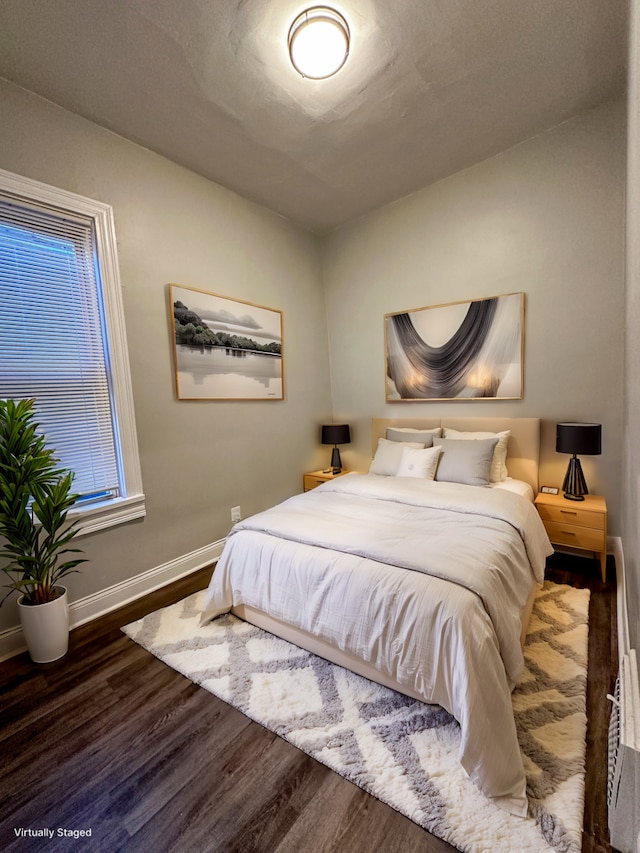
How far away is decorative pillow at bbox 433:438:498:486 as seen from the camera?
8.80 feet

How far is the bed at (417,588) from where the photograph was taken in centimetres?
120

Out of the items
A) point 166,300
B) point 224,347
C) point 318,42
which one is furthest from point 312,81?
point 224,347

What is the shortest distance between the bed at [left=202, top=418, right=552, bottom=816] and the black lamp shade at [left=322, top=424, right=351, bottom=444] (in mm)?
1118

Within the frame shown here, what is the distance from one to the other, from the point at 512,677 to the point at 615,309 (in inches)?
99.2

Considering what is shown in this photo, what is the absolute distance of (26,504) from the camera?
1756 mm

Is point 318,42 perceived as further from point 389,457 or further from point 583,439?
point 583,439

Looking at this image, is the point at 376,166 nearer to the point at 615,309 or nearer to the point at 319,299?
the point at 319,299

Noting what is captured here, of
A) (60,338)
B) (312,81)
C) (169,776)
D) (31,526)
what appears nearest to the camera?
(169,776)

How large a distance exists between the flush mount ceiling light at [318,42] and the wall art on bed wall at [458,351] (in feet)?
6.40

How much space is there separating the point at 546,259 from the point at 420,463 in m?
1.86

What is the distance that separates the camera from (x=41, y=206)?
201 centimetres

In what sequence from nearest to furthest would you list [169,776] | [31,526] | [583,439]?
[169,776] → [31,526] → [583,439]

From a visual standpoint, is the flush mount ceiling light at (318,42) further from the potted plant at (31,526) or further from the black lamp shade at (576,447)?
the black lamp shade at (576,447)

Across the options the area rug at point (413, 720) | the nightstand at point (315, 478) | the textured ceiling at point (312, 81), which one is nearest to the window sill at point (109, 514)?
the area rug at point (413, 720)
